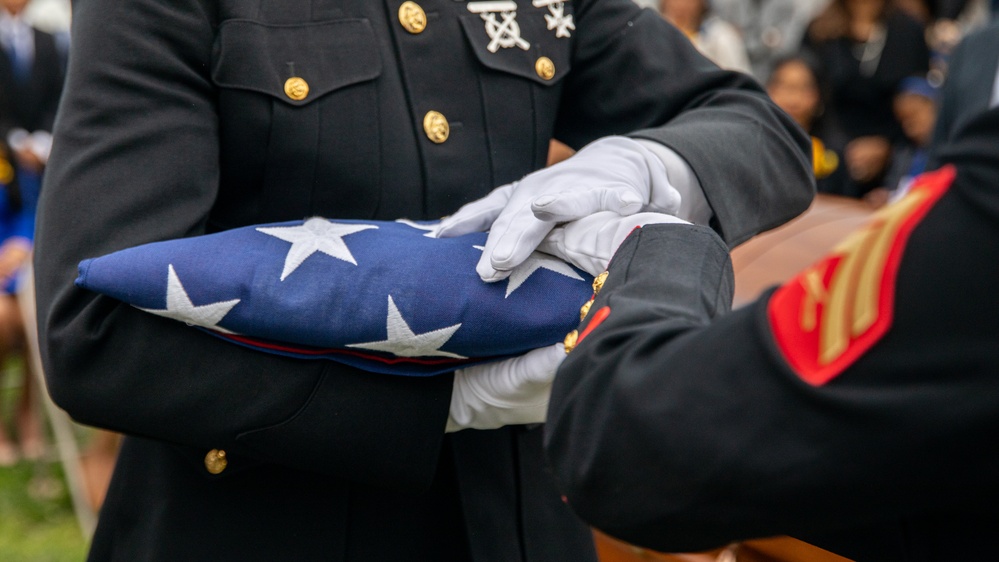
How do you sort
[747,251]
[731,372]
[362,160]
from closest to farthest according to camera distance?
[731,372], [362,160], [747,251]

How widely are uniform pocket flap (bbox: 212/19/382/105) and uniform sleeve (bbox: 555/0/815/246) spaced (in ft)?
1.09

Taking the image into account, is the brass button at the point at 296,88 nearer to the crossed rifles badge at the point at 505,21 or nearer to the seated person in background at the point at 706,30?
the crossed rifles badge at the point at 505,21

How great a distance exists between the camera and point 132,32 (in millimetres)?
1123

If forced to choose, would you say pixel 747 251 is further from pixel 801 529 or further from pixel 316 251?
pixel 801 529

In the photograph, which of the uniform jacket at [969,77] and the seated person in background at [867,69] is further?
the seated person in background at [867,69]

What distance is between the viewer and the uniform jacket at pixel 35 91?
192 inches

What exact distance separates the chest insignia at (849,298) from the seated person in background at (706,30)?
4.63m

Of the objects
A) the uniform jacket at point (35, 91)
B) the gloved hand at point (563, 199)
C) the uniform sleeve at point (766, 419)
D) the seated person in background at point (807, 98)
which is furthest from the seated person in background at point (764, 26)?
the uniform sleeve at point (766, 419)

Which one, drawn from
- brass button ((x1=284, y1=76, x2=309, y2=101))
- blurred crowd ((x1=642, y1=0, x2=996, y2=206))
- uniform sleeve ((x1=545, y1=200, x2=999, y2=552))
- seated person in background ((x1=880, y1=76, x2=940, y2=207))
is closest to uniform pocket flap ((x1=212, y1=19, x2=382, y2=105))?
brass button ((x1=284, y1=76, x2=309, y2=101))

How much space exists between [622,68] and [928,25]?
5.25m

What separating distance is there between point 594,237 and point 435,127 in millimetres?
346

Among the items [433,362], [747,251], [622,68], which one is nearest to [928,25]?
[747,251]

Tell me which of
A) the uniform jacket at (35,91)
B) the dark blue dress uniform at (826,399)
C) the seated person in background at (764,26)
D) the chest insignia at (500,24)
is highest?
the dark blue dress uniform at (826,399)

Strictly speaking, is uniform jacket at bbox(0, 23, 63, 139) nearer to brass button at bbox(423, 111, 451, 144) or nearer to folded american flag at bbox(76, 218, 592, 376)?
brass button at bbox(423, 111, 451, 144)
